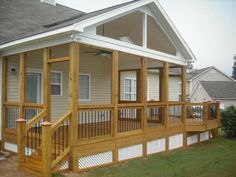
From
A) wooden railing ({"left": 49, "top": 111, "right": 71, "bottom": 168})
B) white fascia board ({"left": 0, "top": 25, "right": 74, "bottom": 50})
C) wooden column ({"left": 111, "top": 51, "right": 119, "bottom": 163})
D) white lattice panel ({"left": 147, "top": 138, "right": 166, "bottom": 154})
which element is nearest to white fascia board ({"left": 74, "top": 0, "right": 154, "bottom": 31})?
white fascia board ({"left": 0, "top": 25, "right": 74, "bottom": 50})

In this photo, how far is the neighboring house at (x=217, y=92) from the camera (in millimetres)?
39375

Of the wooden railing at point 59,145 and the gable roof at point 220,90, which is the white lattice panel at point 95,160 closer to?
the wooden railing at point 59,145

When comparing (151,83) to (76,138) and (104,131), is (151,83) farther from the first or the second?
(76,138)

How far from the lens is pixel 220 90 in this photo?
40781 mm

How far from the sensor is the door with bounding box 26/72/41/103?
36.7 ft

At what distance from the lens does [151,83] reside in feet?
65.7

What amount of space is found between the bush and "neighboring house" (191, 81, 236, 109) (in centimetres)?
2300

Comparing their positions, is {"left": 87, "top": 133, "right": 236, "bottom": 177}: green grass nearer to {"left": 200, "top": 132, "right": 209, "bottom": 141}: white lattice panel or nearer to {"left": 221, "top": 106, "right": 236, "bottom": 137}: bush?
{"left": 200, "top": 132, "right": 209, "bottom": 141}: white lattice panel

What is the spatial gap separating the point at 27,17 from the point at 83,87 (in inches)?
150

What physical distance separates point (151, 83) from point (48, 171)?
13.5 m

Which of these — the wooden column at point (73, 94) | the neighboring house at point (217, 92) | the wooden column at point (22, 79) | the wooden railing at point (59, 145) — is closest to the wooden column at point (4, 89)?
the wooden column at point (22, 79)

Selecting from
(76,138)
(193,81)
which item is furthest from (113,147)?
(193,81)

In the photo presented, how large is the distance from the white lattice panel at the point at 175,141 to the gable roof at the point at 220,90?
27548 mm

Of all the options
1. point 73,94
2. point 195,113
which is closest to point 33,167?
point 73,94
